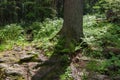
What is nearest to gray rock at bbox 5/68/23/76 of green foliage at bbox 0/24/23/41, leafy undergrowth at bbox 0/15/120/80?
leafy undergrowth at bbox 0/15/120/80

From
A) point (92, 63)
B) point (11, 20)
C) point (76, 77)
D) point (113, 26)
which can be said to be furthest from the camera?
point (11, 20)

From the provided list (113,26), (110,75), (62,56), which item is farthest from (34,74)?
(113,26)

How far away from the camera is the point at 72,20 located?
7.54 metres

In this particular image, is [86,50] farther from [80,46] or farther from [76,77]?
[76,77]

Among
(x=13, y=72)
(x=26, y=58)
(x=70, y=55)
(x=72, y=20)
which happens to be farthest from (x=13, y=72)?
(x=72, y=20)

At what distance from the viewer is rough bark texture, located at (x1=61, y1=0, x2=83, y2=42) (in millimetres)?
7512

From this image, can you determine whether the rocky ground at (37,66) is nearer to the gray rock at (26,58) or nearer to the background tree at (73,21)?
the gray rock at (26,58)

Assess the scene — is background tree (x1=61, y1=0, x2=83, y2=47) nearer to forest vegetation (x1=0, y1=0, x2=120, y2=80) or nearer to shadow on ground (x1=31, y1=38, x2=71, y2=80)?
forest vegetation (x1=0, y1=0, x2=120, y2=80)

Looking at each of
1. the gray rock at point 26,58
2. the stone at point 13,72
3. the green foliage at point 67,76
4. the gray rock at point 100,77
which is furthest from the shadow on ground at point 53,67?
the gray rock at point 100,77

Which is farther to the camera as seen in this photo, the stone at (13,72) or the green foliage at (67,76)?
the stone at (13,72)

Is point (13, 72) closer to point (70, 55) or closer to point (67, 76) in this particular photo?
point (67, 76)

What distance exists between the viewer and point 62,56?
655cm

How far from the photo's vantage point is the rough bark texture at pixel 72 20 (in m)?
7.51

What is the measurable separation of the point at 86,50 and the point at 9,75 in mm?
2617
